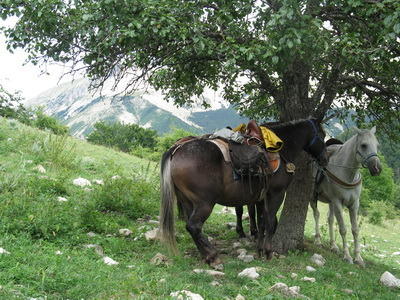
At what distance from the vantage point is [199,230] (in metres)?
6.31

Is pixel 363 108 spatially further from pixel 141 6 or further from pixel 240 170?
pixel 141 6

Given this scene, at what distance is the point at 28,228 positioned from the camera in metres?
6.11

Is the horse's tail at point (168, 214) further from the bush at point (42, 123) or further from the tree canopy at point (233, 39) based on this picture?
the bush at point (42, 123)

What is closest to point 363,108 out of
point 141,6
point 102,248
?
point 141,6

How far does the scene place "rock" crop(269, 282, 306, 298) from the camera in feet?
15.5

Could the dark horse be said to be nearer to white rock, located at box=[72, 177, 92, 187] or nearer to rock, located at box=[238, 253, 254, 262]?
rock, located at box=[238, 253, 254, 262]

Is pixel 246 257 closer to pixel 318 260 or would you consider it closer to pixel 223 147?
pixel 318 260

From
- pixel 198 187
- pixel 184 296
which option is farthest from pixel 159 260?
pixel 184 296

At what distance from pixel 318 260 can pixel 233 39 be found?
4.28 m

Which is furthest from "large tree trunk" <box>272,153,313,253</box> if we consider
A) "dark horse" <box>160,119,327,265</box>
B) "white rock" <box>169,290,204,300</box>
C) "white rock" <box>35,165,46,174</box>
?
"white rock" <box>35,165,46,174</box>

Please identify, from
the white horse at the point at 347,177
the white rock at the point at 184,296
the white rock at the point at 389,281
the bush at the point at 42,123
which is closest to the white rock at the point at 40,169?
the bush at the point at 42,123

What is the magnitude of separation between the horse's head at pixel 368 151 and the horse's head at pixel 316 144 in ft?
2.25

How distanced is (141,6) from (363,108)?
6.27 meters

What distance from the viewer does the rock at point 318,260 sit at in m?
7.05
